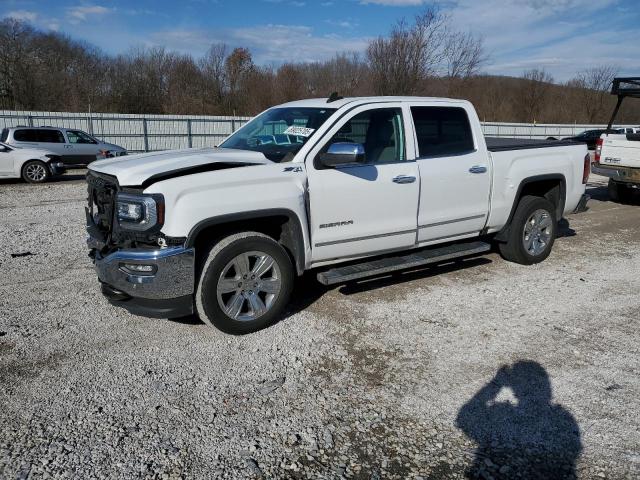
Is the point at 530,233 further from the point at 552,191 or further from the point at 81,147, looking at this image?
the point at 81,147

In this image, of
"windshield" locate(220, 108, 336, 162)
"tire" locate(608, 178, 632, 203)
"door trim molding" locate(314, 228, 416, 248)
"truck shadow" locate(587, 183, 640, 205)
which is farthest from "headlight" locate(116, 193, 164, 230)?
"truck shadow" locate(587, 183, 640, 205)

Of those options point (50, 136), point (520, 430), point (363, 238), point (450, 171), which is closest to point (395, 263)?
point (363, 238)

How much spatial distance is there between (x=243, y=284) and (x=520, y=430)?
233cm

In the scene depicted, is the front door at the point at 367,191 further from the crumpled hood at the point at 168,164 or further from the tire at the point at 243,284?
the crumpled hood at the point at 168,164

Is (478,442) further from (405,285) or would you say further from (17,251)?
(17,251)

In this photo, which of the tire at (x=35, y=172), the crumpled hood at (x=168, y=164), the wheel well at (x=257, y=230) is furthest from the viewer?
the tire at (x=35, y=172)

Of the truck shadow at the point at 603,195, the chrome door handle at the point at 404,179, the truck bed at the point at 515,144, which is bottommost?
the truck shadow at the point at 603,195

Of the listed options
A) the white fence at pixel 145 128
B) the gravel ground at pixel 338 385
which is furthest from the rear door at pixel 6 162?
the white fence at pixel 145 128

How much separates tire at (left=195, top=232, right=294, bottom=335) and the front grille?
0.91 metres

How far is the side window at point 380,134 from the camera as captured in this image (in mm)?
→ 5070

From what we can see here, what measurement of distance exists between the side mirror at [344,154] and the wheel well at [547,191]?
2.75 meters

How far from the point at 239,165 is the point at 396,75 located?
84.2 ft

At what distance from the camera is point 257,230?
4676mm

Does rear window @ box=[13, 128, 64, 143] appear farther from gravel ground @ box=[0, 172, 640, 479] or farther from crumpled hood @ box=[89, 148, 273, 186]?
crumpled hood @ box=[89, 148, 273, 186]
